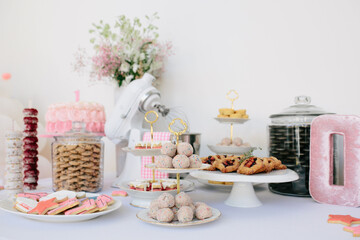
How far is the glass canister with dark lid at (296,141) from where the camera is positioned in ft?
3.51

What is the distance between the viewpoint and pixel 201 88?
1.60 m

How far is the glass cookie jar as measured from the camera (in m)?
1.08

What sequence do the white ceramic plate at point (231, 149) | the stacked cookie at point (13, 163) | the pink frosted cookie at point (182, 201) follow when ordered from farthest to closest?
the white ceramic plate at point (231, 149) → the stacked cookie at point (13, 163) → the pink frosted cookie at point (182, 201)

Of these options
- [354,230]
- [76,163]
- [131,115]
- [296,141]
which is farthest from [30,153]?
[354,230]

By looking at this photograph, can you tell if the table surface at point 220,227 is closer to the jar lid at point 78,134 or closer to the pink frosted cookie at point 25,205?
the pink frosted cookie at point 25,205

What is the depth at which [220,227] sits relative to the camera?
73 centimetres

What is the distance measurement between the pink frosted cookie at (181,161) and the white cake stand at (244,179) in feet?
0.50

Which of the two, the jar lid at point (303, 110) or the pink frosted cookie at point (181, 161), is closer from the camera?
the pink frosted cookie at point (181, 161)

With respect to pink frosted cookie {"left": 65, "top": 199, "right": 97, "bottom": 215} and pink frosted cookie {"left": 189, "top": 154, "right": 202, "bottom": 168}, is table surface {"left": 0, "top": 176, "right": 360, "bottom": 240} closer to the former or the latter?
pink frosted cookie {"left": 65, "top": 199, "right": 97, "bottom": 215}

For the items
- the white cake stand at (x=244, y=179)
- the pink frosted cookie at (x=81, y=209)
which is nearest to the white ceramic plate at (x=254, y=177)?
the white cake stand at (x=244, y=179)

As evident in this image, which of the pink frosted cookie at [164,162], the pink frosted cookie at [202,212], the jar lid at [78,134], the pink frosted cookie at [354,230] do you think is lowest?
the pink frosted cookie at [354,230]

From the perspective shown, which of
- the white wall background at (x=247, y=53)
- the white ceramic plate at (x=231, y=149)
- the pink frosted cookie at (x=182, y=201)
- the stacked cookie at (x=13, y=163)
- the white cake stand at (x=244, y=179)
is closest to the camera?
the pink frosted cookie at (x=182, y=201)

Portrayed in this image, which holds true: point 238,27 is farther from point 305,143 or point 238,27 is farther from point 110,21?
point 110,21

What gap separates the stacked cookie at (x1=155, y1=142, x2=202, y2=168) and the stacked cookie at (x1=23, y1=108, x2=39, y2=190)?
63 cm
